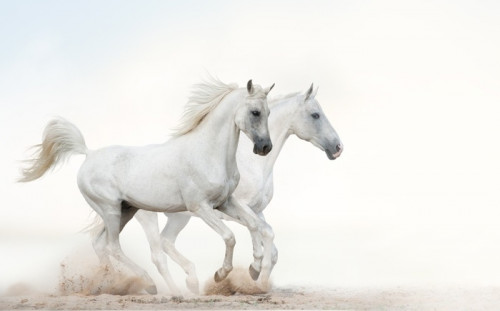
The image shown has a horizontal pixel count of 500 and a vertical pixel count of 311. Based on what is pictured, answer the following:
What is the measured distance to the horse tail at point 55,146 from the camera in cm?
1415

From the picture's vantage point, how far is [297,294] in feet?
45.7

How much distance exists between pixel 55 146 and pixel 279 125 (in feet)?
10.4

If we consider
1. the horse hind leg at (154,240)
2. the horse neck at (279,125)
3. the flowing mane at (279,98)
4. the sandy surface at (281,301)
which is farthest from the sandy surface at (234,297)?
the flowing mane at (279,98)

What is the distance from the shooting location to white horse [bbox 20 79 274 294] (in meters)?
12.5

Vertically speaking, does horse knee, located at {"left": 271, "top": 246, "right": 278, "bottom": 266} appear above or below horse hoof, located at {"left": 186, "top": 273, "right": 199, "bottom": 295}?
above

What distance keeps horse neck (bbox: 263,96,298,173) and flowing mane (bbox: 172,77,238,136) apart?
67.7 inches

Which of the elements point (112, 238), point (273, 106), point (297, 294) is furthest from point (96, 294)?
point (273, 106)

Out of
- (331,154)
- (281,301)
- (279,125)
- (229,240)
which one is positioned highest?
(279,125)

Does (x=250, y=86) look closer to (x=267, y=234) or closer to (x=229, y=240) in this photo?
(x=229, y=240)

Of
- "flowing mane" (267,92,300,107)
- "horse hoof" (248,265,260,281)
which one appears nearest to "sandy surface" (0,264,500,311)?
"horse hoof" (248,265,260,281)

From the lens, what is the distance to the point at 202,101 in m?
13.1

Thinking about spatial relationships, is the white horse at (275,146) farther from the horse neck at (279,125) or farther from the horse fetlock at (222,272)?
the horse fetlock at (222,272)

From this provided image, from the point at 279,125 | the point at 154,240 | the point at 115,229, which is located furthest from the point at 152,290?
the point at 279,125

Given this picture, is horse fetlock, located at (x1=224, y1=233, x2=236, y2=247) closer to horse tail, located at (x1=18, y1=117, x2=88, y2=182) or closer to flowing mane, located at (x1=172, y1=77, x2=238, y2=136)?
flowing mane, located at (x1=172, y1=77, x2=238, y2=136)
